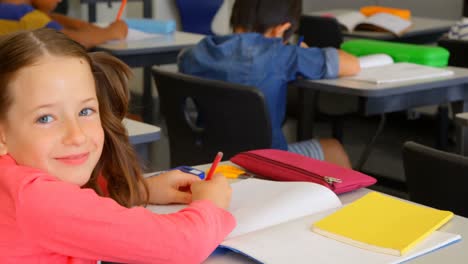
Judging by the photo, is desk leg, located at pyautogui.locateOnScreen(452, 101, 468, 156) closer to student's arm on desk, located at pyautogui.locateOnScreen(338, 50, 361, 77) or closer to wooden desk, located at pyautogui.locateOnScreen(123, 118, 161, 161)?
student's arm on desk, located at pyautogui.locateOnScreen(338, 50, 361, 77)

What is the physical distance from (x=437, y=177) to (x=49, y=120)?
2.93ft

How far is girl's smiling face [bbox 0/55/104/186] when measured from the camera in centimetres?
134

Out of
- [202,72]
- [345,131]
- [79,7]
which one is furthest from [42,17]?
[79,7]

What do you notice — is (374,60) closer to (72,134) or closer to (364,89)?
(364,89)

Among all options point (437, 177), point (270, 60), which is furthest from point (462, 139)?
point (437, 177)

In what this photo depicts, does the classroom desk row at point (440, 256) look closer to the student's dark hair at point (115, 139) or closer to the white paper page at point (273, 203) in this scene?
the white paper page at point (273, 203)

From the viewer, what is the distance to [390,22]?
4.95m

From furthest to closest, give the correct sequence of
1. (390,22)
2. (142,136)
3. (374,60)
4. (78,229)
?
(390,22), (374,60), (142,136), (78,229)

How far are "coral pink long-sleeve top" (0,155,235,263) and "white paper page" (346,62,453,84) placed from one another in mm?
1853

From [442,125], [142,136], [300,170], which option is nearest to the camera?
[300,170]

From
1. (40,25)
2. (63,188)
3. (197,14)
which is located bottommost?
(197,14)

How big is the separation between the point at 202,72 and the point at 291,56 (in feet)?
1.09

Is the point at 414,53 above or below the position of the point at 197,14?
above

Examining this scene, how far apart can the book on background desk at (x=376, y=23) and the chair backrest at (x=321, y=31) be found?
8.2 inches
